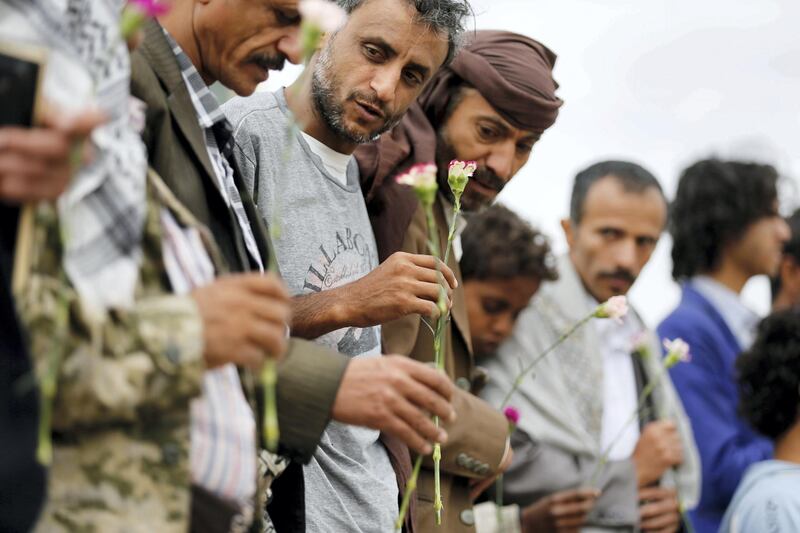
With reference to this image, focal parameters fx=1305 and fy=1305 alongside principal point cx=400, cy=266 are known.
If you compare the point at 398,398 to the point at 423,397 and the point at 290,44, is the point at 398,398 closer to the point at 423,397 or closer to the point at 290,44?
the point at 423,397

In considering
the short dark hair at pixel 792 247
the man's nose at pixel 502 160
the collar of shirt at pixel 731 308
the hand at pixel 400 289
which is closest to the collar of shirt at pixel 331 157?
the hand at pixel 400 289

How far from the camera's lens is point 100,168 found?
65.7 inches

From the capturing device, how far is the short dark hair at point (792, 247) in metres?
6.10

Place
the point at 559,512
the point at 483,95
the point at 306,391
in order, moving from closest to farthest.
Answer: the point at 306,391
the point at 483,95
the point at 559,512

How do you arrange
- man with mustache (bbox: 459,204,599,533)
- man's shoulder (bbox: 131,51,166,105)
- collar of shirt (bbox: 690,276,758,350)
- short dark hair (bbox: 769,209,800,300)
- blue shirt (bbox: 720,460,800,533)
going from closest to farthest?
1. man's shoulder (bbox: 131,51,166,105)
2. blue shirt (bbox: 720,460,800,533)
3. man with mustache (bbox: 459,204,599,533)
4. collar of shirt (bbox: 690,276,758,350)
5. short dark hair (bbox: 769,209,800,300)

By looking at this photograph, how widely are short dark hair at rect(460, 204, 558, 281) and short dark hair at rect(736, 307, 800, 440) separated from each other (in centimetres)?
81

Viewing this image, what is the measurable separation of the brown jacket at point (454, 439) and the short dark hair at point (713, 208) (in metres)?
2.36

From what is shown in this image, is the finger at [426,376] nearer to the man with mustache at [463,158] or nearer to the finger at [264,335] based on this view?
the finger at [264,335]

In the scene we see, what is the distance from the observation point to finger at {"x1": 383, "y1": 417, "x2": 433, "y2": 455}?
1.94 metres

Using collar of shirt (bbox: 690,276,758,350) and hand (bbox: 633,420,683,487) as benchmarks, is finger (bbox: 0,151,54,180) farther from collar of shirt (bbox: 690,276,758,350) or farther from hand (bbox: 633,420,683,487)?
collar of shirt (bbox: 690,276,758,350)

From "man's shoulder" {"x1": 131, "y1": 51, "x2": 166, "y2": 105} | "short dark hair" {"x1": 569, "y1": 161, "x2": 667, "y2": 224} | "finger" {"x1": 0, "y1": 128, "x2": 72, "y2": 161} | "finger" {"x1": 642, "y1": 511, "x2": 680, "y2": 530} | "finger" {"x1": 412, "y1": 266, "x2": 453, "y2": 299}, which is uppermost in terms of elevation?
"short dark hair" {"x1": 569, "y1": 161, "x2": 667, "y2": 224}

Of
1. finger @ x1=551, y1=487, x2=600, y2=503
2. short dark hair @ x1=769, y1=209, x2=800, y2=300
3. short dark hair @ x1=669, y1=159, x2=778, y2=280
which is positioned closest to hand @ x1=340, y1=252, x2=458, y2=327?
finger @ x1=551, y1=487, x2=600, y2=503

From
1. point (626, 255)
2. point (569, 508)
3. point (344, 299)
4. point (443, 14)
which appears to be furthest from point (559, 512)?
point (344, 299)

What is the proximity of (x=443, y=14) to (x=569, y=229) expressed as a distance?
2.23 meters
